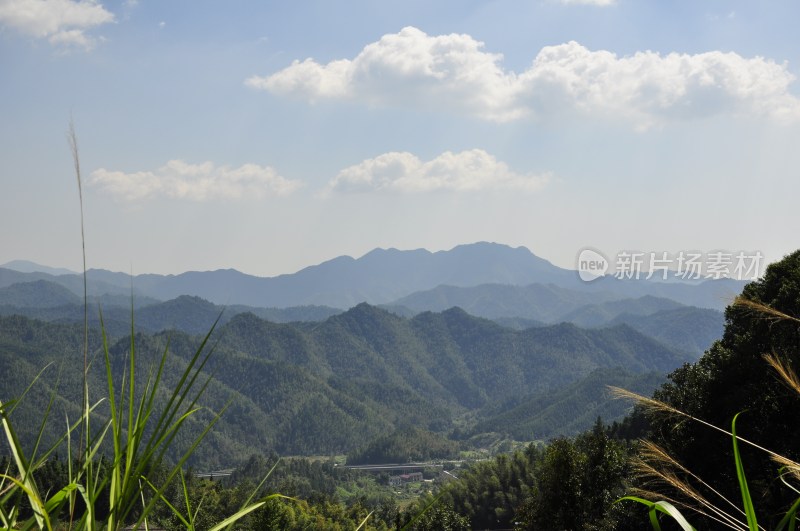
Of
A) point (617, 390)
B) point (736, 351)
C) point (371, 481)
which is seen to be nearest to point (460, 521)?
point (736, 351)

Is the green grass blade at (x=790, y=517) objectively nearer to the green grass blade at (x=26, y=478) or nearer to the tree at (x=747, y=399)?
the green grass blade at (x=26, y=478)

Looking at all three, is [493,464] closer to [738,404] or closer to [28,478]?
[738,404]

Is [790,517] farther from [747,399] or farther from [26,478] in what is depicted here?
[747,399]

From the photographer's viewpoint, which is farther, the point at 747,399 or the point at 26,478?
the point at 747,399

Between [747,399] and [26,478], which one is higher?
[26,478]

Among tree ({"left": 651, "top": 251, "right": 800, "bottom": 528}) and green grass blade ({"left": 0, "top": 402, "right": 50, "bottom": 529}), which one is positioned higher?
green grass blade ({"left": 0, "top": 402, "right": 50, "bottom": 529})

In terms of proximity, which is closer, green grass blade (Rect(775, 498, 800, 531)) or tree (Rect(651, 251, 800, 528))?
green grass blade (Rect(775, 498, 800, 531))

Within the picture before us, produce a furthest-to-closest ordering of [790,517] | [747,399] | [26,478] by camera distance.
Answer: [747,399] < [26,478] < [790,517]

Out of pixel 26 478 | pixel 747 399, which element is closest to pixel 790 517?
pixel 26 478

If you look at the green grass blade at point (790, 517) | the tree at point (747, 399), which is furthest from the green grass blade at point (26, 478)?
the tree at point (747, 399)

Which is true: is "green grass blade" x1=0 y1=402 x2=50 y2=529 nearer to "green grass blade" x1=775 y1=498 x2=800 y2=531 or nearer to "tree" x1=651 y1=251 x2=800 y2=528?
"green grass blade" x1=775 y1=498 x2=800 y2=531

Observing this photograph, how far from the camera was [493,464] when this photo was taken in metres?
102

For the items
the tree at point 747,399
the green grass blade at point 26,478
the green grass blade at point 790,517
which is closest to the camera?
the green grass blade at point 790,517

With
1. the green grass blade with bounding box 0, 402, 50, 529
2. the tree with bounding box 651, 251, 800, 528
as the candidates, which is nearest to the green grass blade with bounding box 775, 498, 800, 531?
the green grass blade with bounding box 0, 402, 50, 529
